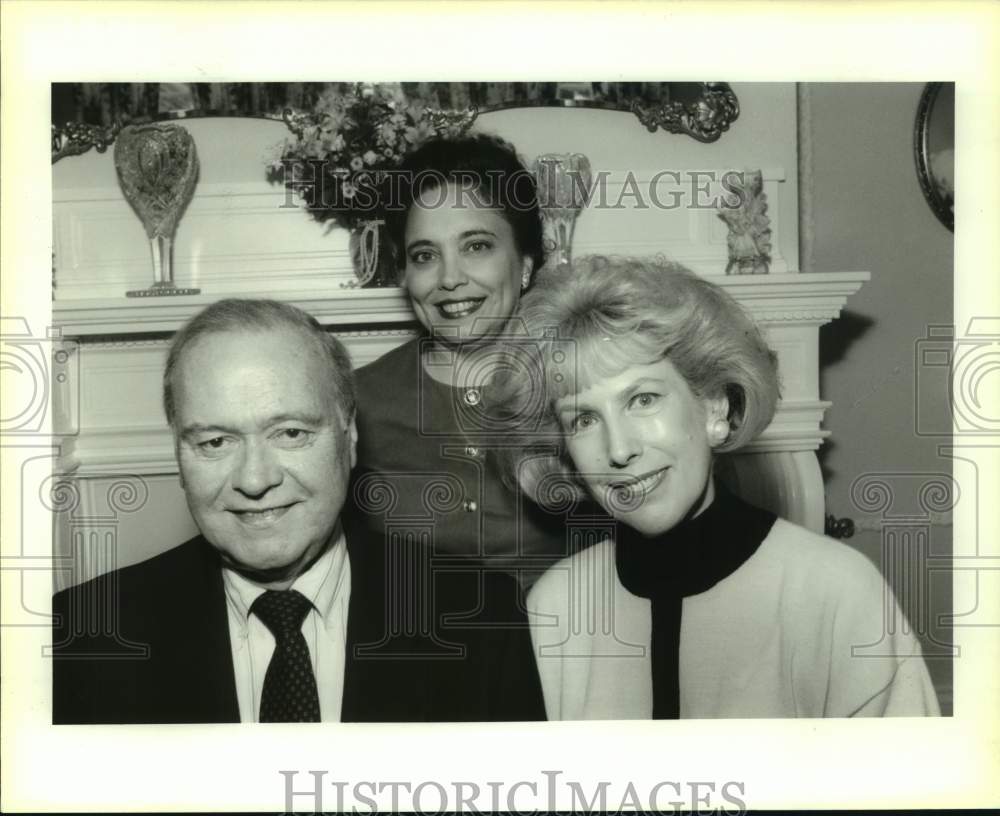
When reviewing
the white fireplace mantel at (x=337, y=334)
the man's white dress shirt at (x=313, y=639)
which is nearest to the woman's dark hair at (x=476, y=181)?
the white fireplace mantel at (x=337, y=334)

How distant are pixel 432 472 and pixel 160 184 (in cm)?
96

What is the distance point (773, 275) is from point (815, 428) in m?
0.40

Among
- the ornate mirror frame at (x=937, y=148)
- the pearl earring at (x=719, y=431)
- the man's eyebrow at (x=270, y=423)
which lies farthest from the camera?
the ornate mirror frame at (x=937, y=148)

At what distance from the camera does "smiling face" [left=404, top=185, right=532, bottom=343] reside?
9.34ft

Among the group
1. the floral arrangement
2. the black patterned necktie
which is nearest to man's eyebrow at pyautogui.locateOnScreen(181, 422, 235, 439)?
the black patterned necktie

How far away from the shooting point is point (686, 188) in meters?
2.91

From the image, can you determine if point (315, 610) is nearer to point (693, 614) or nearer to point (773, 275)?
point (693, 614)

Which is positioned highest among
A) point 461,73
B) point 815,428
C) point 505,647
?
point 461,73

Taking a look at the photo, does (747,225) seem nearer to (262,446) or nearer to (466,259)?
(466,259)

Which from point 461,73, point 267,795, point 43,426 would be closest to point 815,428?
point 461,73

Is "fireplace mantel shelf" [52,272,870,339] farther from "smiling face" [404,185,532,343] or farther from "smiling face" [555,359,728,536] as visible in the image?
"smiling face" [555,359,728,536]

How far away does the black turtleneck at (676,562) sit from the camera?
2865 mm

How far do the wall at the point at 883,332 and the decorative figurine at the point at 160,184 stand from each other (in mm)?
1532

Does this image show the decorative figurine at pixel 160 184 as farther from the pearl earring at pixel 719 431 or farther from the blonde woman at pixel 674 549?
the pearl earring at pixel 719 431
